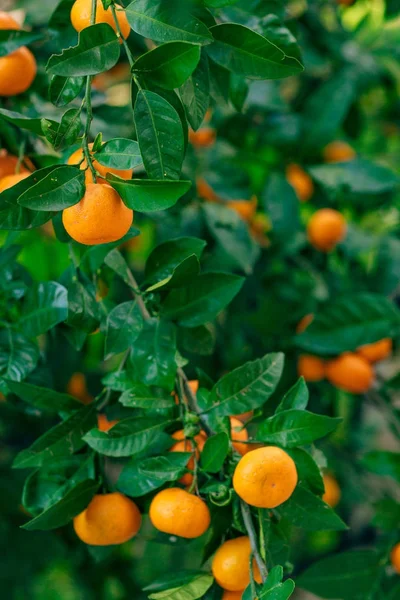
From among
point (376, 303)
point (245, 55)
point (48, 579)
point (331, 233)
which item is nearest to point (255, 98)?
point (331, 233)

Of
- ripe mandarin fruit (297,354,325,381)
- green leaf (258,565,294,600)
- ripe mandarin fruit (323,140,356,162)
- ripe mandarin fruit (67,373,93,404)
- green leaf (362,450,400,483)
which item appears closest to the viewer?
green leaf (258,565,294,600)

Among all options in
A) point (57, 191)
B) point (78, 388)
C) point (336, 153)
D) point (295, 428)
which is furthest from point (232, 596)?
point (336, 153)

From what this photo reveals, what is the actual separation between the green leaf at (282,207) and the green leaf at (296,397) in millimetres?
490

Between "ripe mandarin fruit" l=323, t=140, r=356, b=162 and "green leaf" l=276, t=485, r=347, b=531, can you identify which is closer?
"green leaf" l=276, t=485, r=347, b=531

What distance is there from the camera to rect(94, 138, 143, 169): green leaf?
488 millimetres

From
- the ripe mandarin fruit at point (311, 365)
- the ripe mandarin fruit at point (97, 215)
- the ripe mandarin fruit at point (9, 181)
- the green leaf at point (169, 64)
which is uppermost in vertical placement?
the green leaf at point (169, 64)

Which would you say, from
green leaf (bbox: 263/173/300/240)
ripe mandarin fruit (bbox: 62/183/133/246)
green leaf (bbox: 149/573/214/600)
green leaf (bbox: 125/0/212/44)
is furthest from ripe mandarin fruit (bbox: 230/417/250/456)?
green leaf (bbox: 263/173/300/240)

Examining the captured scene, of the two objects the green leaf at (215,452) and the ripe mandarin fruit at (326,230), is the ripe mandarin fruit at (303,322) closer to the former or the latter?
the ripe mandarin fruit at (326,230)

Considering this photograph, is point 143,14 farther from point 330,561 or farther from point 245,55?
point 330,561

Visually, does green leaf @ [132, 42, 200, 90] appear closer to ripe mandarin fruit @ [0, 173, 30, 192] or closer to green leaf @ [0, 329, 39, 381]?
ripe mandarin fruit @ [0, 173, 30, 192]

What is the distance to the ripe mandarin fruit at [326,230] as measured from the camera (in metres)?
1.07

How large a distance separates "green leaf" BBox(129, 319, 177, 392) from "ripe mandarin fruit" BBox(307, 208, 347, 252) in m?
0.52

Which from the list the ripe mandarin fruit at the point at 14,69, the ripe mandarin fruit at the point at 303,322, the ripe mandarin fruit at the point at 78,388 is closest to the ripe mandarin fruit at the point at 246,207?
the ripe mandarin fruit at the point at 303,322

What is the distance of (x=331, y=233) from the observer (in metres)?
1.08
